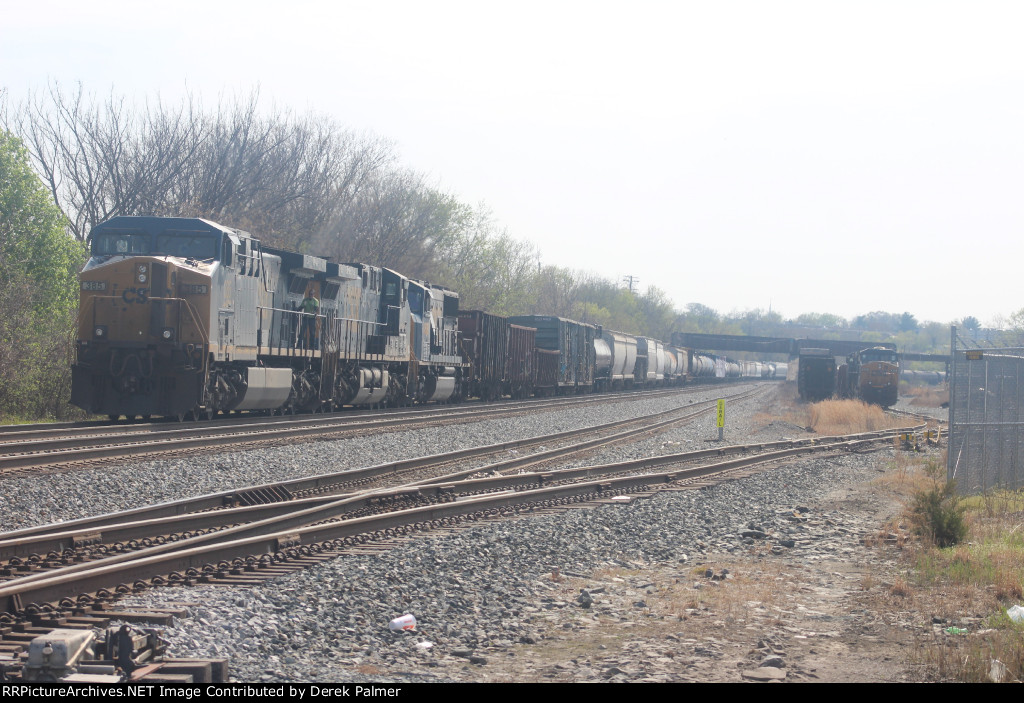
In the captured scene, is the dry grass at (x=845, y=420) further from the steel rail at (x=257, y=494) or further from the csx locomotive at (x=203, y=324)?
the csx locomotive at (x=203, y=324)

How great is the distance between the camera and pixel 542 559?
787 centimetres

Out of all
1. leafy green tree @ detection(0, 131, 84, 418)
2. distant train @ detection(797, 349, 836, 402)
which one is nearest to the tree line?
leafy green tree @ detection(0, 131, 84, 418)

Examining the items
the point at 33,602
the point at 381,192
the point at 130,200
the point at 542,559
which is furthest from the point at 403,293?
the point at 381,192

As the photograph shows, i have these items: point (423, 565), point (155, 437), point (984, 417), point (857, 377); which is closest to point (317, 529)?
point (423, 565)

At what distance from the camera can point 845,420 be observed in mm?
29234

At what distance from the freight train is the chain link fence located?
11808mm

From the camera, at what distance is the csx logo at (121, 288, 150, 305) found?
16281 mm

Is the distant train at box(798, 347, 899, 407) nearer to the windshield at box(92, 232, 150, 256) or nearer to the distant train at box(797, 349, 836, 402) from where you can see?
the distant train at box(797, 349, 836, 402)

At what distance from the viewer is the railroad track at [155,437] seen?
11.1 meters

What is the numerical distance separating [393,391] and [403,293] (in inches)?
107

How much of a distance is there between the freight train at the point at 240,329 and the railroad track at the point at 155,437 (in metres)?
0.91

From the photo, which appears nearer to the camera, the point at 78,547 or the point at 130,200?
the point at 78,547

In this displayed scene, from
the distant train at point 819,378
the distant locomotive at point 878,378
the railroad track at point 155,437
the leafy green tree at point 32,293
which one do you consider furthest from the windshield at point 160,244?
the distant train at point 819,378

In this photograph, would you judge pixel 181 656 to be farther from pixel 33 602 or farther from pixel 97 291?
pixel 97 291
